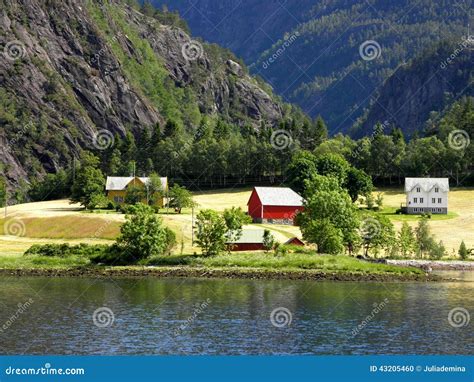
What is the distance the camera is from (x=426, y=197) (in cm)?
14162

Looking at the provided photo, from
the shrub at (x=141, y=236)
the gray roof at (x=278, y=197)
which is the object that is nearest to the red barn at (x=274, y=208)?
the gray roof at (x=278, y=197)

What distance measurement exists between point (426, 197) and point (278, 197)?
90.9ft

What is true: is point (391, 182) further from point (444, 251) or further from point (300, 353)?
point (300, 353)

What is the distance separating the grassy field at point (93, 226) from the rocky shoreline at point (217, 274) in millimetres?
7972

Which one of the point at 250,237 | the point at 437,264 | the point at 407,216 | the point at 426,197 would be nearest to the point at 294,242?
the point at 250,237

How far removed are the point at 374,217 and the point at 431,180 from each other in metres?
39.3

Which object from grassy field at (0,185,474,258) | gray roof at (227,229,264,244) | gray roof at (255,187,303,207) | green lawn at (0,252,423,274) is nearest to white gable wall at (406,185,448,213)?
grassy field at (0,185,474,258)

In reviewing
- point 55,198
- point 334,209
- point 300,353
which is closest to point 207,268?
point 334,209

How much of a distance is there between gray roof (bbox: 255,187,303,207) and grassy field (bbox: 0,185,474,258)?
606 cm

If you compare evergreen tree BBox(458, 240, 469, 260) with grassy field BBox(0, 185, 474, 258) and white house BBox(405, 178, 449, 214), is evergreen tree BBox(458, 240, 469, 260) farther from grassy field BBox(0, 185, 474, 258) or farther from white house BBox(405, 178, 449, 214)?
white house BBox(405, 178, 449, 214)

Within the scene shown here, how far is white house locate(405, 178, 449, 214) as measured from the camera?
141m

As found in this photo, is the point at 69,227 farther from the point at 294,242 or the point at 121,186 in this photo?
the point at 294,242

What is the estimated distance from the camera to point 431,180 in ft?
470

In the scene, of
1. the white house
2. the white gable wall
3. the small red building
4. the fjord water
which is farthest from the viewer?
the white gable wall
